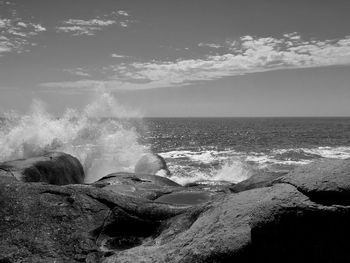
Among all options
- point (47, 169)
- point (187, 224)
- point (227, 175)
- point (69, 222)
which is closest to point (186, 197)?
point (187, 224)

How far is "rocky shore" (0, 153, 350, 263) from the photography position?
414 cm

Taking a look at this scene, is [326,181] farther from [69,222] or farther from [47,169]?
[47,169]

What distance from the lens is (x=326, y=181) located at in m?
4.49

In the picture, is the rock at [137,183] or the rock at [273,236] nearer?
the rock at [273,236]

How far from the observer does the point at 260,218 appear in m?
4.22

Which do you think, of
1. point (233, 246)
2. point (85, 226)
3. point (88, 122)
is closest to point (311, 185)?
point (233, 246)

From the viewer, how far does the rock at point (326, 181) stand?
434cm

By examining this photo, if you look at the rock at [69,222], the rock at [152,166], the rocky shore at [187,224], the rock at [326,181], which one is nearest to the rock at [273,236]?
the rocky shore at [187,224]

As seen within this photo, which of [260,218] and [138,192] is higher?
[260,218]

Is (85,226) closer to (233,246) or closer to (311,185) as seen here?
(233,246)

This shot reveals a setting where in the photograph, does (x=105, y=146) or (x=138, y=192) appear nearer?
(x=138, y=192)

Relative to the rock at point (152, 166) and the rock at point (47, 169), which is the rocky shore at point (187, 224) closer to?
the rock at point (47, 169)

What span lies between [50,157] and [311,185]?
12.7 meters

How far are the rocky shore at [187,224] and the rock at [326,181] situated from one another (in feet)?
0.04
